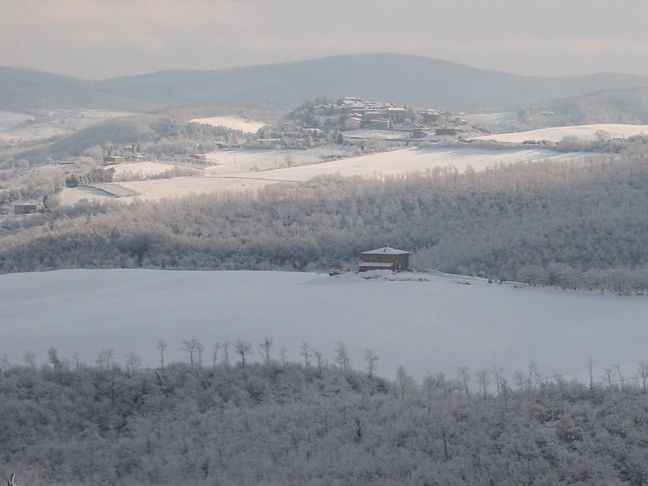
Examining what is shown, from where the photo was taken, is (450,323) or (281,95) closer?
(450,323)

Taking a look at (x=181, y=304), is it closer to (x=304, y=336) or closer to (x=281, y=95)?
(x=304, y=336)

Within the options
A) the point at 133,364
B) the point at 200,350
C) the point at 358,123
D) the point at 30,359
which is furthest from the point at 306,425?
the point at 358,123

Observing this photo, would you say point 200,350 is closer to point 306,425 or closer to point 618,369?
point 306,425

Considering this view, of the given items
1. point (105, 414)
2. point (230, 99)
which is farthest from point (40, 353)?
point (230, 99)

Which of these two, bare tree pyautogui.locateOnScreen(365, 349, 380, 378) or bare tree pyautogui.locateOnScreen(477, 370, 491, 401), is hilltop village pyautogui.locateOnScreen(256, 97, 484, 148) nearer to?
bare tree pyautogui.locateOnScreen(365, 349, 380, 378)

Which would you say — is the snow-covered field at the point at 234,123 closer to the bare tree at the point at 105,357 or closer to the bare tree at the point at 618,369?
the bare tree at the point at 105,357

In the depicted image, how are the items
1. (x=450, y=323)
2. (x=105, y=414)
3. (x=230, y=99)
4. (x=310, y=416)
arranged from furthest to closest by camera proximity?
1. (x=230, y=99)
2. (x=450, y=323)
3. (x=105, y=414)
4. (x=310, y=416)
